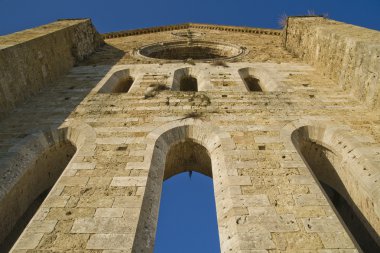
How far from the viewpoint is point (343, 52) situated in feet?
20.6

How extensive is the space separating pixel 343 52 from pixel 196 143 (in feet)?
12.8

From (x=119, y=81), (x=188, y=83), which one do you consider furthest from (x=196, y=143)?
(x=119, y=81)

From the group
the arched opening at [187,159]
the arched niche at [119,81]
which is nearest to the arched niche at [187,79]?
the arched niche at [119,81]

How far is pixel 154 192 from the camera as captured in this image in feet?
12.9

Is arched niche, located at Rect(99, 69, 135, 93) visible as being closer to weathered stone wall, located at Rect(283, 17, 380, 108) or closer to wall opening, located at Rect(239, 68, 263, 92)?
wall opening, located at Rect(239, 68, 263, 92)

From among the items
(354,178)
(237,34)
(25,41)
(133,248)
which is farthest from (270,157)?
(237,34)

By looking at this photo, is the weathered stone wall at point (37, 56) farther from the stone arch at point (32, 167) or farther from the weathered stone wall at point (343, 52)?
the weathered stone wall at point (343, 52)

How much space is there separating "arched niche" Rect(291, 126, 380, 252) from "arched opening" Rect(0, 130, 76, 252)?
13.4 ft

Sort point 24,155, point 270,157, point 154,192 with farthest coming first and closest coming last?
1. point 24,155
2. point 270,157
3. point 154,192

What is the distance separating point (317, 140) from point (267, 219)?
222 cm

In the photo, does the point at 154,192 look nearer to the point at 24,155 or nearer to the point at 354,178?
the point at 24,155

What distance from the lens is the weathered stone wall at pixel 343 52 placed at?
17.5ft

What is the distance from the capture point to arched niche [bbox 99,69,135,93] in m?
7.32

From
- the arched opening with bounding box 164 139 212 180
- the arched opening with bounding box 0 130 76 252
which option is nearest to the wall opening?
the arched opening with bounding box 164 139 212 180
